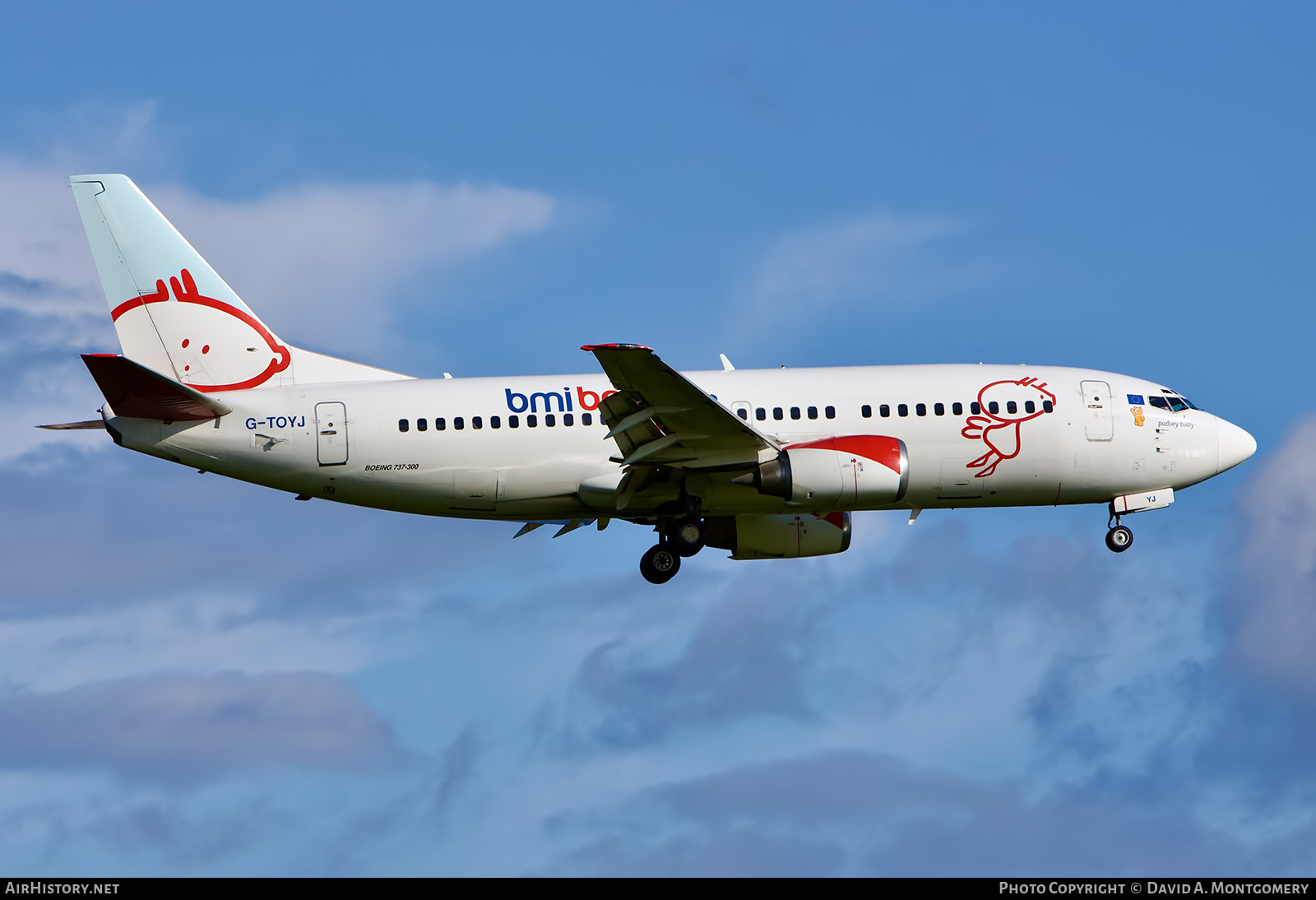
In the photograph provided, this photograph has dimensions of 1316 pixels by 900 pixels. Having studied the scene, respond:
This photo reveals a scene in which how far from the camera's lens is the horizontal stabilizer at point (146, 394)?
42000 mm

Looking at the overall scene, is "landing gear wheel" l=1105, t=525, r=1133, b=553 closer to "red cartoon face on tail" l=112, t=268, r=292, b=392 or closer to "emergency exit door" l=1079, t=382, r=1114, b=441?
"emergency exit door" l=1079, t=382, r=1114, b=441

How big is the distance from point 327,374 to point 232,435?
3610 millimetres

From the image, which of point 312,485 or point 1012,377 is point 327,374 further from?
point 1012,377

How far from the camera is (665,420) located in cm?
4331

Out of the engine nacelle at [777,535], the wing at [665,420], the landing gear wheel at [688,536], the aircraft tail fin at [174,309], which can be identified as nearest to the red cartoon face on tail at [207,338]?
the aircraft tail fin at [174,309]

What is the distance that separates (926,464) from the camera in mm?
46219

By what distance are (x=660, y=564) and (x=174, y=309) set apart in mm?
15533

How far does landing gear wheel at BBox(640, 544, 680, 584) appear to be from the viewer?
47.2 m

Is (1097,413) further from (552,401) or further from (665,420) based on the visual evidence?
(552,401)

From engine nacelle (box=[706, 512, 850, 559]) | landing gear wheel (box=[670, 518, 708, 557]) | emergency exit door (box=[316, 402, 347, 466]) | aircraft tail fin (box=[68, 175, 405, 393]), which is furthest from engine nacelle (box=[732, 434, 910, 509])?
aircraft tail fin (box=[68, 175, 405, 393])

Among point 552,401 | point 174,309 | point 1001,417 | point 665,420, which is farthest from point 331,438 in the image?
point 1001,417
